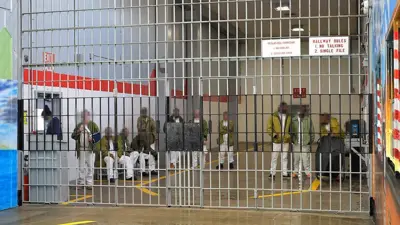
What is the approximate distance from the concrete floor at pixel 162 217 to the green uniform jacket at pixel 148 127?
1297 millimetres

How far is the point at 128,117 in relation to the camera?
10.6 metres

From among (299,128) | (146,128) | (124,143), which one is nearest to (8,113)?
(124,143)

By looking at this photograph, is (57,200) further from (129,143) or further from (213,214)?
(213,214)

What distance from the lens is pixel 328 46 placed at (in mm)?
8852

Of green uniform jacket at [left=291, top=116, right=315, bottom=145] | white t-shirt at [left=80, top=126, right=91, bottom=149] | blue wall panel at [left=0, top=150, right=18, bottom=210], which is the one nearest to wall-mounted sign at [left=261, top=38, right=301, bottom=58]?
green uniform jacket at [left=291, top=116, right=315, bottom=145]

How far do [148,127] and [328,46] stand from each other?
140 inches

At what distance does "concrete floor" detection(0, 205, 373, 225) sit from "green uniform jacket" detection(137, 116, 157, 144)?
1.30m

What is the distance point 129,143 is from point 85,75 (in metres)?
3.14

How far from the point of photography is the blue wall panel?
9.63 metres

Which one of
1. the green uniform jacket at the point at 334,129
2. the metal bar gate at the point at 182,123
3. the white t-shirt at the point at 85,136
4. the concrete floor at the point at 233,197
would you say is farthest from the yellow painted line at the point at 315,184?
the white t-shirt at the point at 85,136

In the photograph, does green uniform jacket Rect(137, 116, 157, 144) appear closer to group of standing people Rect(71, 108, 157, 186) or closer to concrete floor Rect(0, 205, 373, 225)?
group of standing people Rect(71, 108, 157, 186)

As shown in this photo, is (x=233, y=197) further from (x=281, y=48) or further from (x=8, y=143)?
(x=8, y=143)

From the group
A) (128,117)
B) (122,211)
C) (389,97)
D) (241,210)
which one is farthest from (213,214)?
(389,97)

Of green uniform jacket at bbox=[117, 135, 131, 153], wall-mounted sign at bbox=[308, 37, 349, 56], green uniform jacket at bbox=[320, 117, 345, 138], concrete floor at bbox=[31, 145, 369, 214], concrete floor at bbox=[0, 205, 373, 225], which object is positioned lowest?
concrete floor at bbox=[0, 205, 373, 225]
